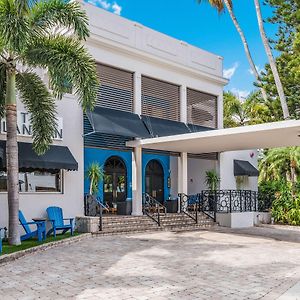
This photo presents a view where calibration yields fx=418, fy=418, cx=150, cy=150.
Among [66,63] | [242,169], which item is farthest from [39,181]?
[242,169]

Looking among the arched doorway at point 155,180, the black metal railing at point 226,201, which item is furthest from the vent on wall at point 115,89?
the black metal railing at point 226,201

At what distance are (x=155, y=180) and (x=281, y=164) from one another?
9.79m

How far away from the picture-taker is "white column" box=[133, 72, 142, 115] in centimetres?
1817

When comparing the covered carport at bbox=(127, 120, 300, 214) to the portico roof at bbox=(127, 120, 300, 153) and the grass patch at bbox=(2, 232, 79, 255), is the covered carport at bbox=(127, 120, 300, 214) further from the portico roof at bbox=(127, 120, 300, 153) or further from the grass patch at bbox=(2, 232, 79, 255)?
the grass patch at bbox=(2, 232, 79, 255)

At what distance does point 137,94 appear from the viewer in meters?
18.2

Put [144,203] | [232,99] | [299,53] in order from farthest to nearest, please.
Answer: [232,99] → [299,53] → [144,203]

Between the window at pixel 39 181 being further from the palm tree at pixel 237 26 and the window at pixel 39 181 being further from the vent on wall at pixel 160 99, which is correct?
the palm tree at pixel 237 26

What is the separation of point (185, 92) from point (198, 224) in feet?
22.2

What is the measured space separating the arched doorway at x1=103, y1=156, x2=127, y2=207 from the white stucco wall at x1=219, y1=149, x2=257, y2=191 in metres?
5.29

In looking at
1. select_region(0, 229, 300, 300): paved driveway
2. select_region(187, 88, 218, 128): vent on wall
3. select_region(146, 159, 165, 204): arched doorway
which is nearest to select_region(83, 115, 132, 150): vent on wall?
select_region(146, 159, 165, 204): arched doorway

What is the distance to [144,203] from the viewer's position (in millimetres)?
17938

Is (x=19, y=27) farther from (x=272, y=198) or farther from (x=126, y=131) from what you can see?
(x=272, y=198)

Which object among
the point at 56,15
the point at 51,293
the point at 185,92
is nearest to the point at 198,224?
the point at 185,92

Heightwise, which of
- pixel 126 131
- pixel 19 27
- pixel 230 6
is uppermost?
pixel 230 6
